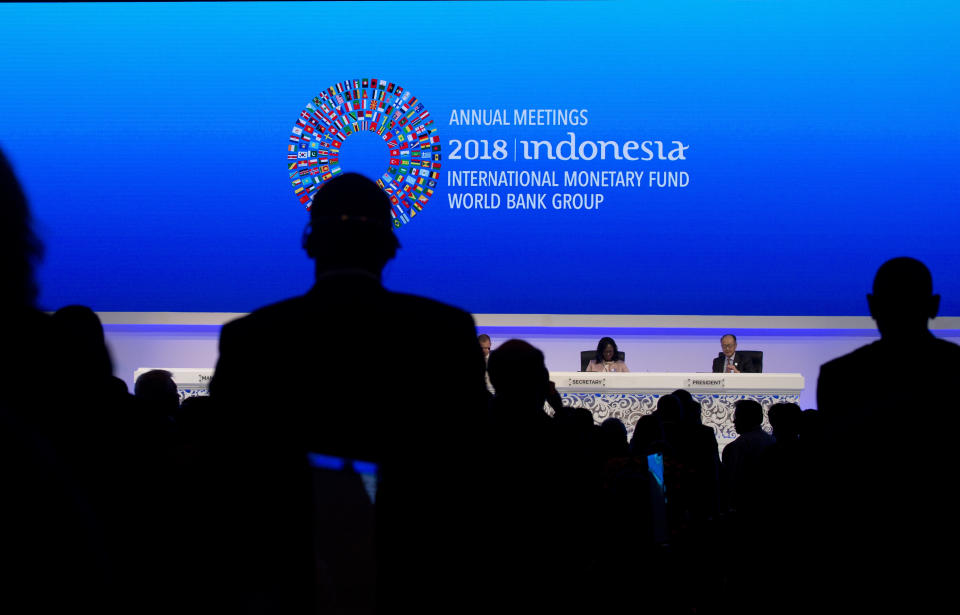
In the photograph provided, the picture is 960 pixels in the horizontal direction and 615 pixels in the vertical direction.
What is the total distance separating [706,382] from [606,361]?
826 millimetres

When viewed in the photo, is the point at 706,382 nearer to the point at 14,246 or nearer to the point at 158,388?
the point at 158,388

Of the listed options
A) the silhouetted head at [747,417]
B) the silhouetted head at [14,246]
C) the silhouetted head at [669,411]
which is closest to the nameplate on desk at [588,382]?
the silhouetted head at [747,417]

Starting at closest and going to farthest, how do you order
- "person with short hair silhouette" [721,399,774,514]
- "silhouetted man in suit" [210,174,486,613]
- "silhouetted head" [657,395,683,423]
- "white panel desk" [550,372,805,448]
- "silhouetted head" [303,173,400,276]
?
"silhouetted man in suit" [210,174,486,613], "silhouetted head" [303,173,400,276], "silhouetted head" [657,395,683,423], "person with short hair silhouette" [721,399,774,514], "white panel desk" [550,372,805,448]

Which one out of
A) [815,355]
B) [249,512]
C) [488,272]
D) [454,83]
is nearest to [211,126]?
[454,83]

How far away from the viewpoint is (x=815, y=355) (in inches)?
319

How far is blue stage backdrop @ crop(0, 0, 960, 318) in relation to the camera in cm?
768

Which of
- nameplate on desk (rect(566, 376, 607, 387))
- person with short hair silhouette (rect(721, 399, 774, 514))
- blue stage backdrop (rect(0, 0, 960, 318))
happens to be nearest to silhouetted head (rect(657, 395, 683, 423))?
person with short hair silhouette (rect(721, 399, 774, 514))

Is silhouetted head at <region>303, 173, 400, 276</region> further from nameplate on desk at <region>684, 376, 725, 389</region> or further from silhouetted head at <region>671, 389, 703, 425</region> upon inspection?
nameplate on desk at <region>684, 376, 725, 389</region>

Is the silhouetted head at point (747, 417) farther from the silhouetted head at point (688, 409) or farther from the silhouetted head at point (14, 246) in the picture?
the silhouetted head at point (14, 246)

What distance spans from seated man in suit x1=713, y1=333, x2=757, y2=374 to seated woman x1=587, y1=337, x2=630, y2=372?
724mm

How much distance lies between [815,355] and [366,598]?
24.9ft

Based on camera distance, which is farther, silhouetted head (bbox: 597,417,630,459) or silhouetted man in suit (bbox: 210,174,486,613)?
silhouetted head (bbox: 597,417,630,459)

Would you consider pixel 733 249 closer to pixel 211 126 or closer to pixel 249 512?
pixel 211 126

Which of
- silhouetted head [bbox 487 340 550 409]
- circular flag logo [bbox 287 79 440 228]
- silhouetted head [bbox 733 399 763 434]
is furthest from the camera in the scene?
circular flag logo [bbox 287 79 440 228]
